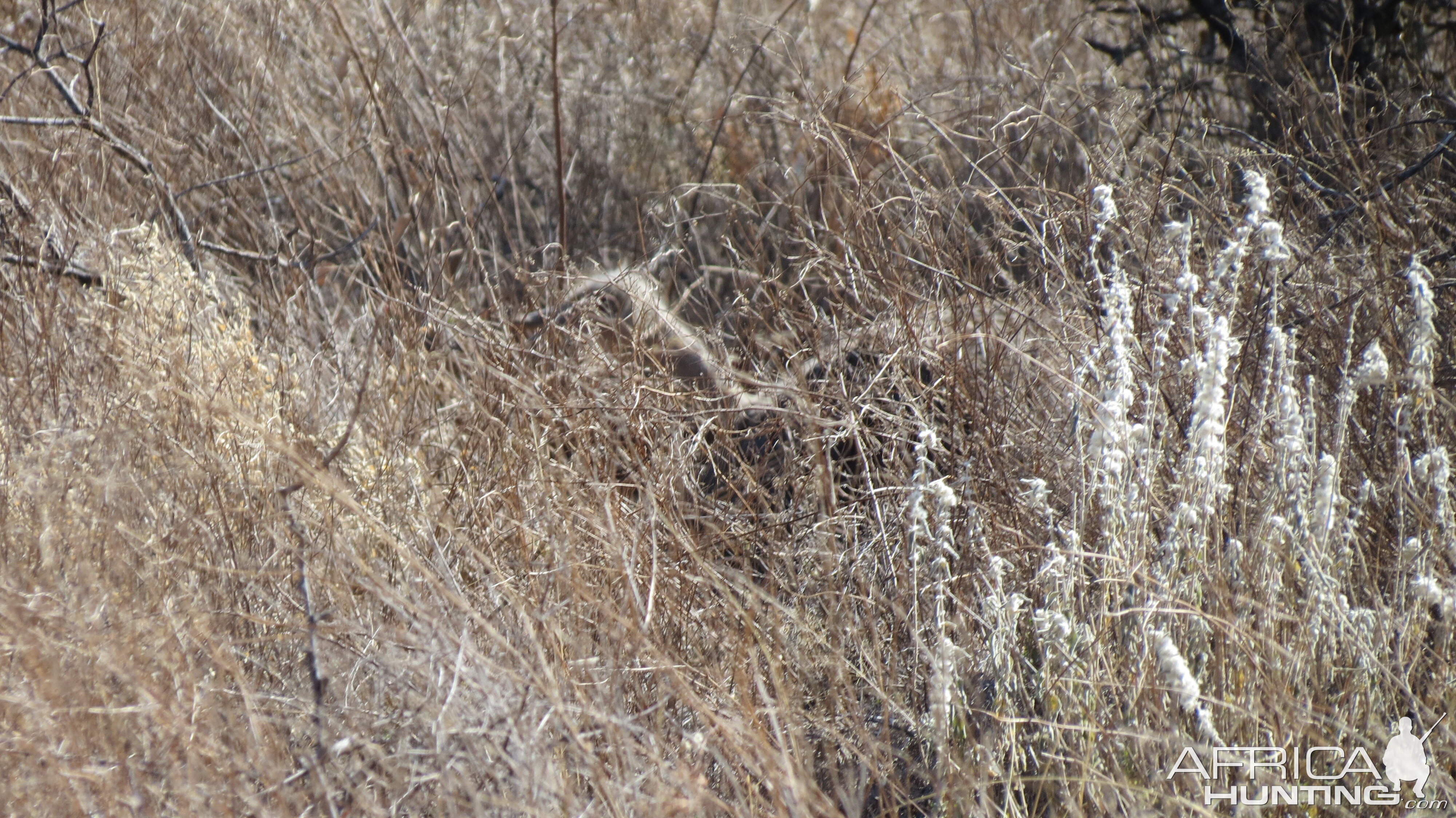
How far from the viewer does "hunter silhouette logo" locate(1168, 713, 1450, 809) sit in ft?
5.67

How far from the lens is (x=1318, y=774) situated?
70.6 inches

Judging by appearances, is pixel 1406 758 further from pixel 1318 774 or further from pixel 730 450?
pixel 730 450

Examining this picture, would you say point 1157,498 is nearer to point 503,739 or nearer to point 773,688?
point 773,688

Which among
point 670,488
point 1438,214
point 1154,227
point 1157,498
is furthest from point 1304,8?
point 670,488

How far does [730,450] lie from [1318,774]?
149 cm

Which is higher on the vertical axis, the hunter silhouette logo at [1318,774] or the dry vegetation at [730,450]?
the dry vegetation at [730,450]

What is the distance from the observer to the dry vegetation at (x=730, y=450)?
73.0 inches

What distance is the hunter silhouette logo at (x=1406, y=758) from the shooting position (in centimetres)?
176

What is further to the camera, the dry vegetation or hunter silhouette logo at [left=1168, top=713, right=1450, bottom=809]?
the dry vegetation

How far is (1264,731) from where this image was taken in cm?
186

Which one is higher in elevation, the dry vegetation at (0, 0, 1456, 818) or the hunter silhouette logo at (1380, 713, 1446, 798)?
the dry vegetation at (0, 0, 1456, 818)

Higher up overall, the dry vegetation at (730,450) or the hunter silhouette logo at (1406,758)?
the dry vegetation at (730,450)

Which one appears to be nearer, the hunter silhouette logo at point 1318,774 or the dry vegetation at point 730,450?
the hunter silhouette logo at point 1318,774

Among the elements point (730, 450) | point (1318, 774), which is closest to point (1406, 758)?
point (1318, 774)
